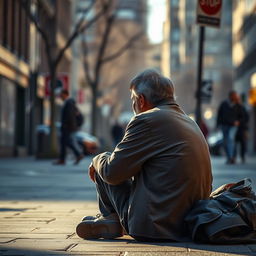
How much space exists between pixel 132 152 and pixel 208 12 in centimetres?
970

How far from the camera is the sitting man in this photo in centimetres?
656

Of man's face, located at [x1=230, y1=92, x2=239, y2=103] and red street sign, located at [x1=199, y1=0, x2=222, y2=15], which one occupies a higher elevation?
red street sign, located at [x1=199, y1=0, x2=222, y2=15]

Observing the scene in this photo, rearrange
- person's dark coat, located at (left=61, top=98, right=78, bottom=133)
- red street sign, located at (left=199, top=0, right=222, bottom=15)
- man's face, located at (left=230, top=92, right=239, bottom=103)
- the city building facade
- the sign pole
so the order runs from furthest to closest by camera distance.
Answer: the city building facade < man's face, located at (left=230, top=92, right=239, bottom=103) < person's dark coat, located at (left=61, top=98, right=78, bottom=133) < the sign pole < red street sign, located at (left=199, top=0, right=222, bottom=15)

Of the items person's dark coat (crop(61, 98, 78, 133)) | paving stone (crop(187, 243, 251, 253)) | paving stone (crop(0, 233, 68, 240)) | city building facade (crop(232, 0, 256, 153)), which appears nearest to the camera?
paving stone (crop(187, 243, 251, 253))

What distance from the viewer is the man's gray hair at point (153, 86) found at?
6.59 metres

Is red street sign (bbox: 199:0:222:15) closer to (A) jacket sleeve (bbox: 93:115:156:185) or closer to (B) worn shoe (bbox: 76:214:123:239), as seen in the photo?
(B) worn shoe (bbox: 76:214:123:239)

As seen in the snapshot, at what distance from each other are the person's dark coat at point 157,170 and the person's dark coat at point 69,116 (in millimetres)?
16921

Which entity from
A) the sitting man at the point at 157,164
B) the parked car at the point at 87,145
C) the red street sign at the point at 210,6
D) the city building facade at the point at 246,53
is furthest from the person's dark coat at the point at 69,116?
the city building facade at the point at 246,53

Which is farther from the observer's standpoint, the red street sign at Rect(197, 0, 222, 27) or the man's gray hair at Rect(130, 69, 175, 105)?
the red street sign at Rect(197, 0, 222, 27)

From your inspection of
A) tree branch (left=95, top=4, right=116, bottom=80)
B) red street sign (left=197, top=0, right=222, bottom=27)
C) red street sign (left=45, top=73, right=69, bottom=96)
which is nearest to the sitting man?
red street sign (left=197, top=0, right=222, bottom=27)

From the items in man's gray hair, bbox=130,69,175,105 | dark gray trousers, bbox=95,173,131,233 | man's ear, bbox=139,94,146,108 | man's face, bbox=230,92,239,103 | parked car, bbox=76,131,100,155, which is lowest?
parked car, bbox=76,131,100,155

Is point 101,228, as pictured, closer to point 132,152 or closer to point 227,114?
point 132,152

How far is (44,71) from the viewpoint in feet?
161

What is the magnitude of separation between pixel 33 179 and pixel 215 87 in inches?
4241
